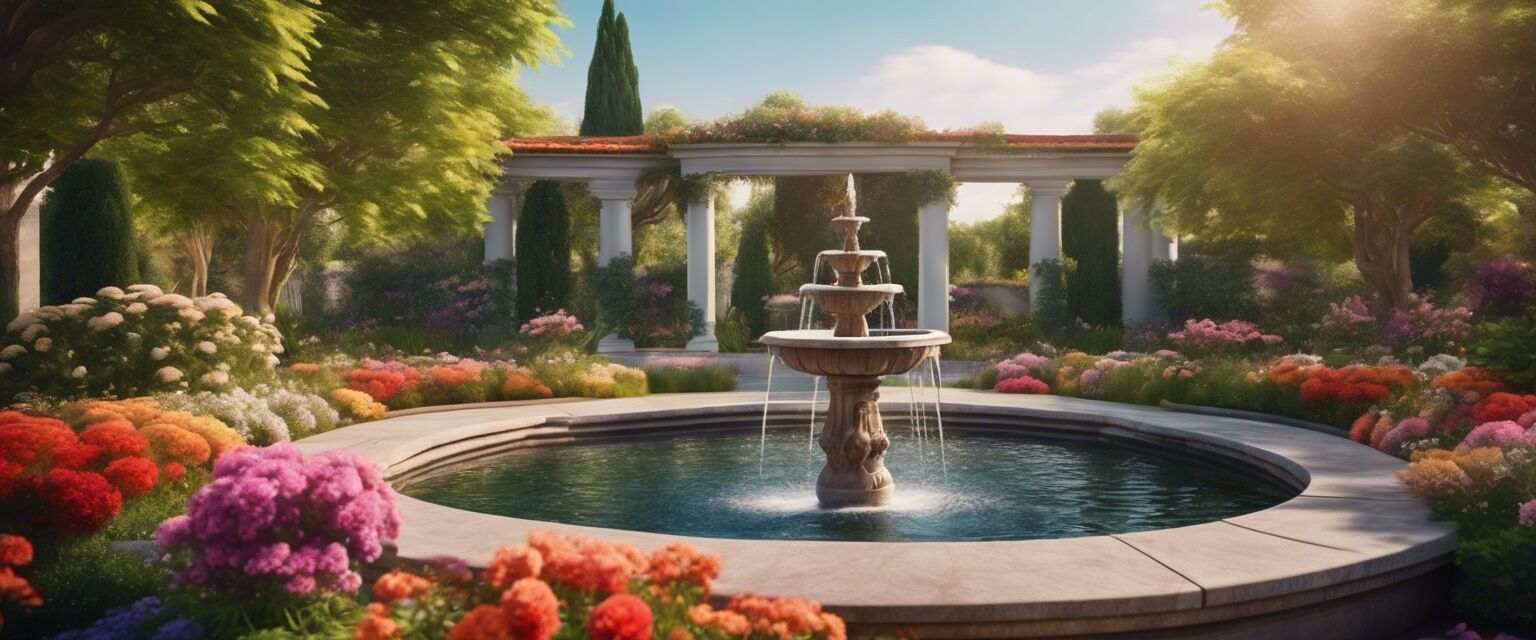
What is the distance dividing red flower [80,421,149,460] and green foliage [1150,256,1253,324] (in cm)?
2013

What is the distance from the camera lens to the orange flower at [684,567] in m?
4.65

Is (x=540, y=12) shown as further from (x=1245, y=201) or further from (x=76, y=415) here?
(x=1245, y=201)

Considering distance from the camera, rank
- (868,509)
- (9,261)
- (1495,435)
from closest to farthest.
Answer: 1. (1495,435)
2. (868,509)
3. (9,261)

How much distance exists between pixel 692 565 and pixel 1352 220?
2387 centimetres

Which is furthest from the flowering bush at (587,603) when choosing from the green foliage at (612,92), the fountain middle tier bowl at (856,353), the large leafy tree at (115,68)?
the green foliage at (612,92)

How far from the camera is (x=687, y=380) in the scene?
1686 centimetres

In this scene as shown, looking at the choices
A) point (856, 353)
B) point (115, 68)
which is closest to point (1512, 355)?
point (856, 353)

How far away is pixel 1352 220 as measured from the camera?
24375mm

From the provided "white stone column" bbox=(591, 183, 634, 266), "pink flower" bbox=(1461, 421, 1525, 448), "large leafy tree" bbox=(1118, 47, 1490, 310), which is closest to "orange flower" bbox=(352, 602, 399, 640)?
"pink flower" bbox=(1461, 421, 1525, 448)

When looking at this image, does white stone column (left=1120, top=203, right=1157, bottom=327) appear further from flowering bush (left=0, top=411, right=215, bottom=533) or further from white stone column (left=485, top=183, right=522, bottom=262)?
flowering bush (left=0, top=411, right=215, bottom=533)

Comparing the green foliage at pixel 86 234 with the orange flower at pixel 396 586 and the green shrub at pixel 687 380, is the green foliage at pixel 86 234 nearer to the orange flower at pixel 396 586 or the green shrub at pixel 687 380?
the green shrub at pixel 687 380

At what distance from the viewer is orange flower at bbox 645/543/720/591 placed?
4.65m

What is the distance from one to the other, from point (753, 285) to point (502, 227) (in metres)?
5.95

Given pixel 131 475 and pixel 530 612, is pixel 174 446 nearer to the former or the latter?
pixel 131 475
